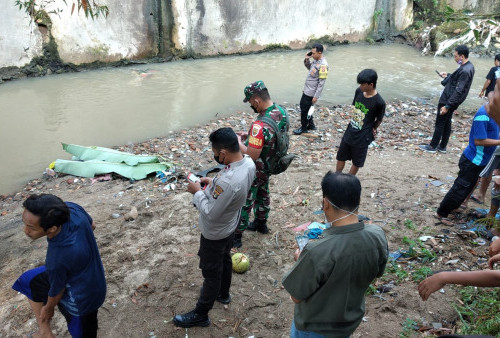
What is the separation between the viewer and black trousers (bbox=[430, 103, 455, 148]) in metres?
6.41

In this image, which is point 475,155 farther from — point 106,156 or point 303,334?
point 106,156

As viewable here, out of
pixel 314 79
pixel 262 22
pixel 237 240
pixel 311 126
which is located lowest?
pixel 237 240

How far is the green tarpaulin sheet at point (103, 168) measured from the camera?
19.0 feet

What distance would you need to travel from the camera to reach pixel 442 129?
6.63 m

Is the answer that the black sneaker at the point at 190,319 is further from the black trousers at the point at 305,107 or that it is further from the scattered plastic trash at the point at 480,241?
the black trousers at the point at 305,107

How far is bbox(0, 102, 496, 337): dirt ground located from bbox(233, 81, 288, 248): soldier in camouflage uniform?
1.55ft

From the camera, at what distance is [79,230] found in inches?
88.4

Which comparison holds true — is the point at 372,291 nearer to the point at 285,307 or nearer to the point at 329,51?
the point at 285,307

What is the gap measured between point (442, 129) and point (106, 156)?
6043 millimetres

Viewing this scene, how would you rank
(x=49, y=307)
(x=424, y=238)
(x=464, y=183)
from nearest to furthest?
(x=49, y=307) < (x=424, y=238) < (x=464, y=183)

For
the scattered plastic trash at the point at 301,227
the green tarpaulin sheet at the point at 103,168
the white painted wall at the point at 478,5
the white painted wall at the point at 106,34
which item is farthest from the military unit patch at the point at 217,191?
the white painted wall at the point at 478,5

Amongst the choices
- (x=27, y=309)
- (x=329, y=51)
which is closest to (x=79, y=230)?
(x=27, y=309)

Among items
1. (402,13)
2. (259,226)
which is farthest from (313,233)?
(402,13)

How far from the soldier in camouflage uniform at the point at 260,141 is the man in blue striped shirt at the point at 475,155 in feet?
6.76
